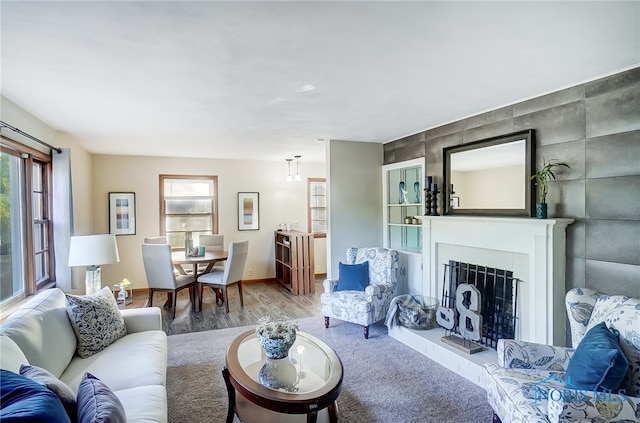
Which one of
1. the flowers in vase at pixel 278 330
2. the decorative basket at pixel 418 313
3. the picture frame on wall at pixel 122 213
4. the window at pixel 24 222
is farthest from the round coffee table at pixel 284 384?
the picture frame on wall at pixel 122 213

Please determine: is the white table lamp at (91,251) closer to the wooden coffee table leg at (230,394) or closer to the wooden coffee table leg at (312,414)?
the wooden coffee table leg at (230,394)

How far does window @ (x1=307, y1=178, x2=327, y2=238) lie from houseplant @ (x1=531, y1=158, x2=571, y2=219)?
4.52 m

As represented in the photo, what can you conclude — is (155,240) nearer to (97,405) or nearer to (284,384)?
(284,384)

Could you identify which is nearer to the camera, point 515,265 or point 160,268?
point 515,265

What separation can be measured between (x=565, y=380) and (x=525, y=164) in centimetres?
181

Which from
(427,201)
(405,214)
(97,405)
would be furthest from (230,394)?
(405,214)

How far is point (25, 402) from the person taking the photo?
3.59 feet

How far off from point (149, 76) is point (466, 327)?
326 centimetres

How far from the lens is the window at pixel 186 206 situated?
612 cm

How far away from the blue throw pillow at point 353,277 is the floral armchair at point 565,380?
2058mm

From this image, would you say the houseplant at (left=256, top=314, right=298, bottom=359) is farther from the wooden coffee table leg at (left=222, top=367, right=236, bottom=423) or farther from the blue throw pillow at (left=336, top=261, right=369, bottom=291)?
the blue throw pillow at (left=336, top=261, right=369, bottom=291)

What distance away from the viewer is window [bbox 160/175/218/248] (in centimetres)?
612

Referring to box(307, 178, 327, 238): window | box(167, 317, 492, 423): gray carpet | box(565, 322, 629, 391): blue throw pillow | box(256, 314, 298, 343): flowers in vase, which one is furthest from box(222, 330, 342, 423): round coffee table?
box(307, 178, 327, 238): window

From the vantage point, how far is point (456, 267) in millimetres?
3744
